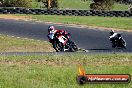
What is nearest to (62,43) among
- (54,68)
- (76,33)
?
(54,68)

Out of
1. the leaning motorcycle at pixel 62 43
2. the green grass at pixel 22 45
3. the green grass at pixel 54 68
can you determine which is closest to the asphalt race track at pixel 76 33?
the green grass at pixel 22 45

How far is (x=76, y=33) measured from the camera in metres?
32.4

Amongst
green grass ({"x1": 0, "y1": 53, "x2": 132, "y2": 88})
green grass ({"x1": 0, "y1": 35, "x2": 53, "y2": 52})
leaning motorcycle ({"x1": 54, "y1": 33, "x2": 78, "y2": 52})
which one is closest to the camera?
green grass ({"x1": 0, "y1": 53, "x2": 132, "y2": 88})

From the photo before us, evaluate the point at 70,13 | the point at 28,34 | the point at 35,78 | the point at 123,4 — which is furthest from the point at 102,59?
the point at 123,4

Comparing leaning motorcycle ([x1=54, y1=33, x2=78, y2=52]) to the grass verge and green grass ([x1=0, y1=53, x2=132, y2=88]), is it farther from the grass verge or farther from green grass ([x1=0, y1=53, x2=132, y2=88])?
the grass verge

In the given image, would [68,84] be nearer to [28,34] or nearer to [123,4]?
[28,34]

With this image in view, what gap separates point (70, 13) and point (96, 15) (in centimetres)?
323

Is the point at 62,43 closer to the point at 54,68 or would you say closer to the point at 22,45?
the point at 22,45

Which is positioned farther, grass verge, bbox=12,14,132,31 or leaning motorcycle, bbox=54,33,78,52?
grass verge, bbox=12,14,132,31

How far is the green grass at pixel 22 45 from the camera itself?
2432 cm

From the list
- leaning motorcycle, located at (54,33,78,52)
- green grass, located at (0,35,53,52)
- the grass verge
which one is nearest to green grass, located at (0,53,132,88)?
leaning motorcycle, located at (54,33,78,52)

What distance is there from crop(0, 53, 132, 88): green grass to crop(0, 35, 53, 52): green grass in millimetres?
5627

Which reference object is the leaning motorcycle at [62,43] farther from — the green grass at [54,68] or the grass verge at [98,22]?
the grass verge at [98,22]

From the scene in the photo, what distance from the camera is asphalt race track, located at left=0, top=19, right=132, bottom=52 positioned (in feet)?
87.7
